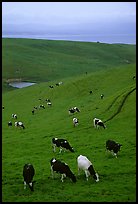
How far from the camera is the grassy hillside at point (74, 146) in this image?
1672 centimetres

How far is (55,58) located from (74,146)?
117734mm

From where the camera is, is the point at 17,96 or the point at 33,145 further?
the point at 17,96

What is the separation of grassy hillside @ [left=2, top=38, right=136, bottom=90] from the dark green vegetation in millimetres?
46122

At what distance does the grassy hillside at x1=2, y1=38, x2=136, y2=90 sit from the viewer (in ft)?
383

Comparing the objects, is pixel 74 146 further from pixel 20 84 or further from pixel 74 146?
pixel 20 84

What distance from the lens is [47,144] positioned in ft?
91.6

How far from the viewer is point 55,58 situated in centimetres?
14200

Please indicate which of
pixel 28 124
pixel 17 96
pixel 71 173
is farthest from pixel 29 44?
pixel 71 173


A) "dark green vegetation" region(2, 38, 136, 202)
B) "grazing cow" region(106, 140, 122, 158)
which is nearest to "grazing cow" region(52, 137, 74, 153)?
"dark green vegetation" region(2, 38, 136, 202)

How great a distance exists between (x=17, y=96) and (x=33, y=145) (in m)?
39.1

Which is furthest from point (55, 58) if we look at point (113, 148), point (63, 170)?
point (63, 170)

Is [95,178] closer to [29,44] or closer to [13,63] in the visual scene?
[13,63]

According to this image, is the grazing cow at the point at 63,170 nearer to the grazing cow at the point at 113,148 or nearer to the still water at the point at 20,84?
the grazing cow at the point at 113,148

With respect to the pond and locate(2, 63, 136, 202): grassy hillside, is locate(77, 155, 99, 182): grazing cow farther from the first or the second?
the pond
